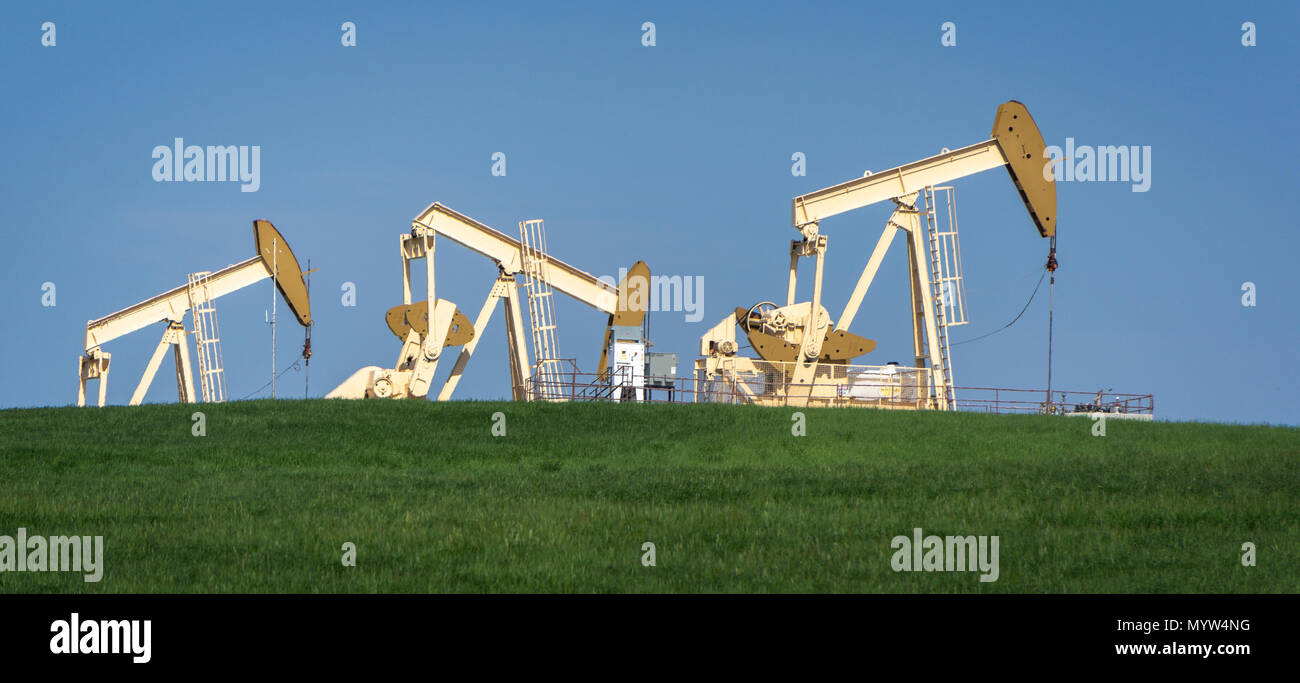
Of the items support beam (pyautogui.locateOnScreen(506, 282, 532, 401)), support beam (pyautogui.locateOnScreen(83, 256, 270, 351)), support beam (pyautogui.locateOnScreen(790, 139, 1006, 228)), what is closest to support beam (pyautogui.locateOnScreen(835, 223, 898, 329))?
support beam (pyautogui.locateOnScreen(790, 139, 1006, 228))

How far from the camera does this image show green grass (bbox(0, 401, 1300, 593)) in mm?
11594

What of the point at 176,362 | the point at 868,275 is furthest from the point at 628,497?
the point at 176,362

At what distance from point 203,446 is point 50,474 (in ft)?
9.21

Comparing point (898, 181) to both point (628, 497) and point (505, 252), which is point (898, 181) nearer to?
point (505, 252)

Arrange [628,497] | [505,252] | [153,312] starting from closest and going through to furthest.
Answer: [628,497]
[505,252]
[153,312]

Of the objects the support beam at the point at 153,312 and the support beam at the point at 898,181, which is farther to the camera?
the support beam at the point at 153,312

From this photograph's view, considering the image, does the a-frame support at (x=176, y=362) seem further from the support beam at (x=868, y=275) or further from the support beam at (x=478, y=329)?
the support beam at (x=868, y=275)

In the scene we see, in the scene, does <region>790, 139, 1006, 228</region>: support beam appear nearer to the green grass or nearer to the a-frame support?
the green grass

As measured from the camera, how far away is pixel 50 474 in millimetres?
19203

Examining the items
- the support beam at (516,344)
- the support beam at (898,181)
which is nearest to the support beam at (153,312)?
the support beam at (516,344)

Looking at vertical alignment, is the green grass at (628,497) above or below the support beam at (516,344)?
below

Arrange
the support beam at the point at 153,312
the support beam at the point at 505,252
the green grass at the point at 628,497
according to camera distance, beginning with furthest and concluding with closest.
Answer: the support beam at the point at 153,312, the support beam at the point at 505,252, the green grass at the point at 628,497

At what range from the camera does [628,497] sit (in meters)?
16.6

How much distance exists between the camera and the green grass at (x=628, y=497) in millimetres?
11594
